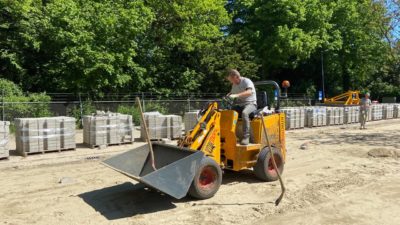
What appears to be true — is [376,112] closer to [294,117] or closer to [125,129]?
[294,117]

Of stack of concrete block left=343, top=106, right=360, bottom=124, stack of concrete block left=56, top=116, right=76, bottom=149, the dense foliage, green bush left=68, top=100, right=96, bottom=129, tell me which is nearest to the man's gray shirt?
stack of concrete block left=56, top=116, right=76, bottom=149

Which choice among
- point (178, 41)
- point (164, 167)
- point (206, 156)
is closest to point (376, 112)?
point (178, 41)

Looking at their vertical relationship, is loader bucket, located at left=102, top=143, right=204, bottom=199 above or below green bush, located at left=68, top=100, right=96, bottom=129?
below

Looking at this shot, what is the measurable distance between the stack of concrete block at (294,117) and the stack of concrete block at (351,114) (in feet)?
15.2

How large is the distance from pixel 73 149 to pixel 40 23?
12.8m

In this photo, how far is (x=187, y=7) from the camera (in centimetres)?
2788

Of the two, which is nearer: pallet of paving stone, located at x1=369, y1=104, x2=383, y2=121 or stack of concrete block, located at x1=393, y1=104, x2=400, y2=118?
pallet of paving stone, located at x1=369, y1=104, x2=383, y2=121

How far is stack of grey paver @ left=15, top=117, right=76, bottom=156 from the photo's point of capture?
12.3 meters

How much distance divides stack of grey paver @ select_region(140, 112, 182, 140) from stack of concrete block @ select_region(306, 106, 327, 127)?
9.38 meters

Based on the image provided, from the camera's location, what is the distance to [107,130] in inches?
552

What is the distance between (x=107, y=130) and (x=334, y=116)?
15.0 metres

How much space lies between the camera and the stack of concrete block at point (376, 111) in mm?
28281

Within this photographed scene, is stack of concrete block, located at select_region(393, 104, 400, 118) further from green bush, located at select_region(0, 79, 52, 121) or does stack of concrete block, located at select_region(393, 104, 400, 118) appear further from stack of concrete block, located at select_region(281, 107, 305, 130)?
green bush, located at select_region(0, 79, 52, 121)

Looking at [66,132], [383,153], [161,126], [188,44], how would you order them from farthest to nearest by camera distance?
[188,44] < [161,126] < [66,132] < [383,153]
